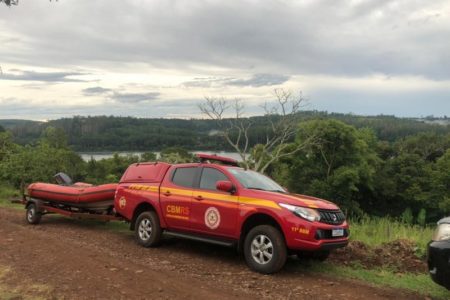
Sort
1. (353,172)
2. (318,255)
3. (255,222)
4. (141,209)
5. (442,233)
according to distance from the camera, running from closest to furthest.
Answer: (442,233) < (255,222) < (318,255) < (141,209) < (353,172)

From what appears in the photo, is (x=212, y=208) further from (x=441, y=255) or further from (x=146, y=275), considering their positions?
(x=441, y=255)

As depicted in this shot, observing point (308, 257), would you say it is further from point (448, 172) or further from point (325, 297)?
point (448, 172)

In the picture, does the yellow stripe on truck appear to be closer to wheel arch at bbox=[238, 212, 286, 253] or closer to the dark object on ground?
wheel arch at bbox=[238, 212, 286, 253]

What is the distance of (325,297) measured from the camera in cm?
654

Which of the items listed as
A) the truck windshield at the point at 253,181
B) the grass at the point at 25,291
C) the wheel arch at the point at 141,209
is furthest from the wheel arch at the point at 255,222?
the grass at the point at 25,291

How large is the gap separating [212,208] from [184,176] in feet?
3.71

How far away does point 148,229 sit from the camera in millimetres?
9609

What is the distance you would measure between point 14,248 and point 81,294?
11.8 feet

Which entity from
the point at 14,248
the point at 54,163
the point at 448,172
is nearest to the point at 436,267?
the point at 14,248

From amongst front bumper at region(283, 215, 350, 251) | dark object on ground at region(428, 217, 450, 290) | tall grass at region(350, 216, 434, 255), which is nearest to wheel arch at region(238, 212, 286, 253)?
front bumper at region(283, 215, 350, 251)

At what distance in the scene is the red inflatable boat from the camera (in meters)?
11.5

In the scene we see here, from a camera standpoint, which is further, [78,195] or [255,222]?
[78,195]

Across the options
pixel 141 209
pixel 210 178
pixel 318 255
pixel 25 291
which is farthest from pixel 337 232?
pixel 25 291

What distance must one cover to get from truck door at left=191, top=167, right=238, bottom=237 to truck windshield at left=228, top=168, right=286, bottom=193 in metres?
0.26
